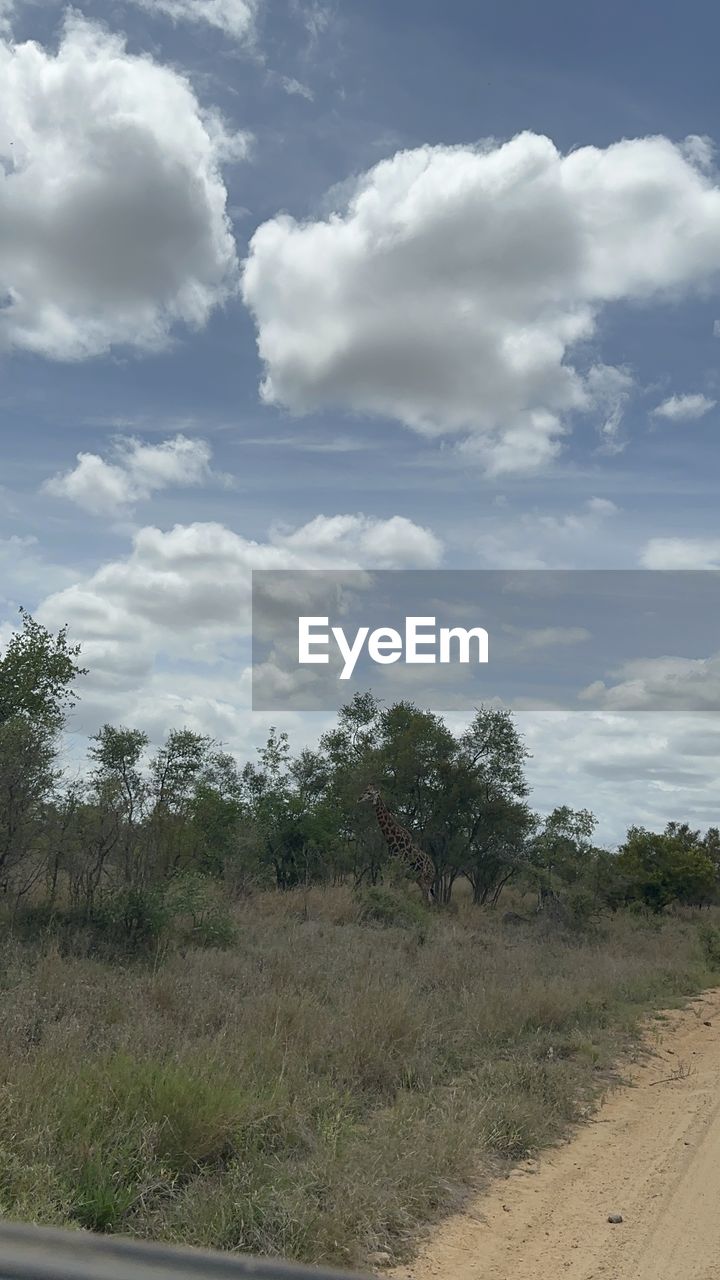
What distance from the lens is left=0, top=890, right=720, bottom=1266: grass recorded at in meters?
5.53

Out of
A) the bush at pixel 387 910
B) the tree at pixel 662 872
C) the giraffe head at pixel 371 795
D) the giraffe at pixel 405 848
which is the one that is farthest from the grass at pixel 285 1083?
the tree at pixel 662 872

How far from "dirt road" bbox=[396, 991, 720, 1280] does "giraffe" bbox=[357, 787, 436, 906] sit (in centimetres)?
1840

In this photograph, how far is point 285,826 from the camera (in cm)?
2794

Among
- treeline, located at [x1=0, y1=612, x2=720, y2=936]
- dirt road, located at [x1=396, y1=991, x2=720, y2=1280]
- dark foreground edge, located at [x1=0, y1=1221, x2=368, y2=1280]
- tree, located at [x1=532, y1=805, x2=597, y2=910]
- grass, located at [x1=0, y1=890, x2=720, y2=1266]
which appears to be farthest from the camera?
tree, located at [x1=532, y1=805, x2=597, y2=910]

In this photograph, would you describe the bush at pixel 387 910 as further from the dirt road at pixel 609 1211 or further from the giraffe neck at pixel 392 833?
the dirt road at pixel 609 1211

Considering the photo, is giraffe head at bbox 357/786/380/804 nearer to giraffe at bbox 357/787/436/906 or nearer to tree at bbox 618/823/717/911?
giraffe at bbox 357/787/436/906

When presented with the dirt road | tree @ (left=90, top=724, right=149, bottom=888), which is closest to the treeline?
tree @ (left=90, top=724, right=149, bottom=888)

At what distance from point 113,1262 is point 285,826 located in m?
23.8

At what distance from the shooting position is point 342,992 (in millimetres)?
10922

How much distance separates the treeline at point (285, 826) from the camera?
1406cm

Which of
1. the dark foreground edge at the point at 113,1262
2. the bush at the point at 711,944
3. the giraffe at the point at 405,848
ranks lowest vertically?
the bush at the point at 711,944

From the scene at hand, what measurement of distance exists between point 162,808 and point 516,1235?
10744mm

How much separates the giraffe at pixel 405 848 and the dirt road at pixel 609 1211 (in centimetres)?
1840

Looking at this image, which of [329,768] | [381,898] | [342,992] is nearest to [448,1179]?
[342,992]
